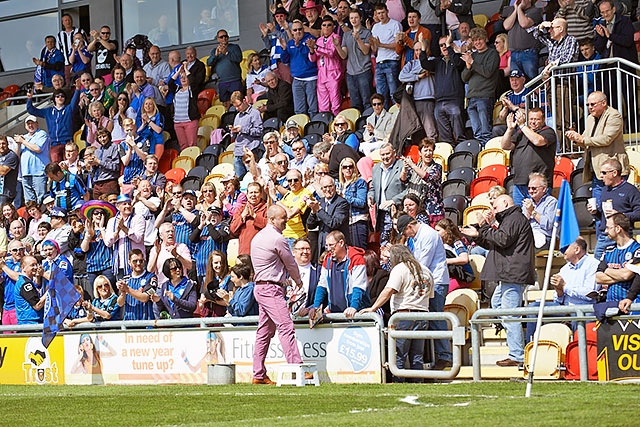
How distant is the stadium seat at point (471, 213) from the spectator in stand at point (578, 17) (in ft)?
10.7

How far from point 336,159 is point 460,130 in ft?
7.05

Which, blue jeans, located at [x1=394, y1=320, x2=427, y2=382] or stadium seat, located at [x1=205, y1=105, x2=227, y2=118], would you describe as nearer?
blue jeans, located at [x1=394, y1=320, x2=427, y2=382]

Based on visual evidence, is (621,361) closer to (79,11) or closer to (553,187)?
(553,187)

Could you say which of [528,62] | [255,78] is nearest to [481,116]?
[528,62]

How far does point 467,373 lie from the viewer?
12828mm

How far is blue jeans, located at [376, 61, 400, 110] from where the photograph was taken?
19109 millimetres

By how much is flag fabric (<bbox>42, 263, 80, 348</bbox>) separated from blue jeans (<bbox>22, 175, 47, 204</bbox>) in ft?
20.6

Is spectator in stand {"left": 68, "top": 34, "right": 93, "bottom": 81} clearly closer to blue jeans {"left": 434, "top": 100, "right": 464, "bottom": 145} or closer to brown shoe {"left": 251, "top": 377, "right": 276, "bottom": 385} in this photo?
blue jeans {"left": 434, "top": 100, "right": 464, "bottom": 145}

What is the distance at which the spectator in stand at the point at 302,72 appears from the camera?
20.3 m

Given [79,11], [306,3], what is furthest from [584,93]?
[79,11]

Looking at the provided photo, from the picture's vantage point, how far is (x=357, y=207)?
50.5ft

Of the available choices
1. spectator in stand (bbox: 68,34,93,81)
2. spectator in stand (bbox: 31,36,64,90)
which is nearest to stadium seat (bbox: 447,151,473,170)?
spectator in stand (bbox: 68,34,93,81)

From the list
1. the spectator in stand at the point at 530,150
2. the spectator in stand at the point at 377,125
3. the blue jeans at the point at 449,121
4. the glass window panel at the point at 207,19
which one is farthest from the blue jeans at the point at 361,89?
the glass window panel at the point at 207,19

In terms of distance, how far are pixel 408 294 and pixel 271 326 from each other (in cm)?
162
